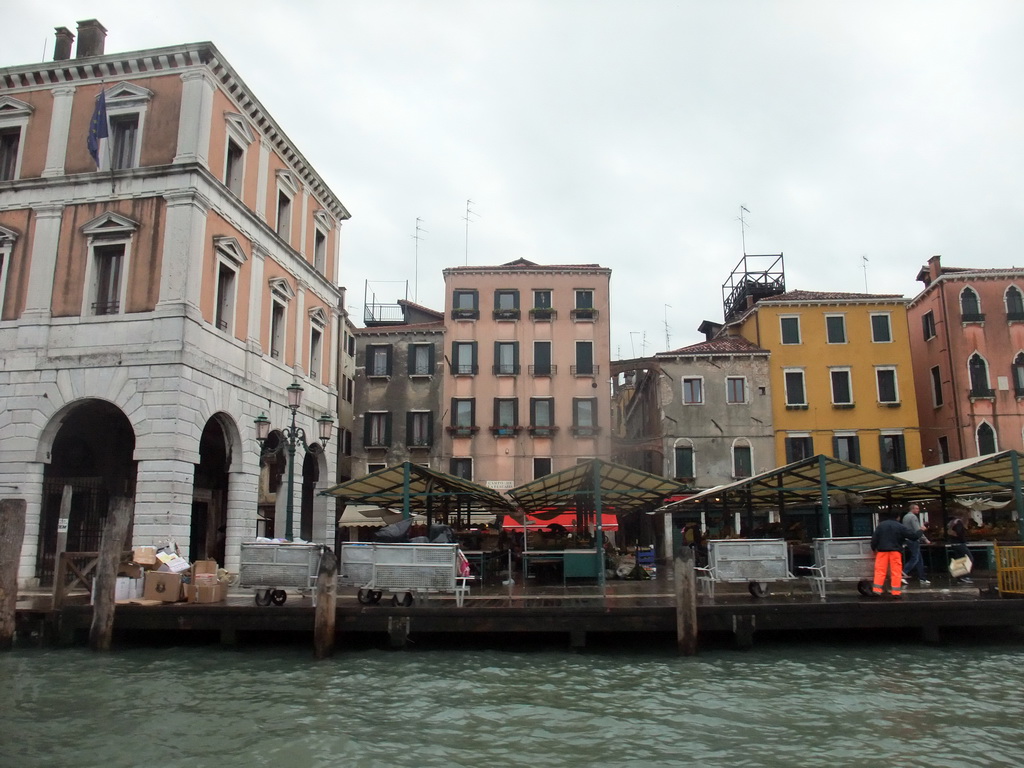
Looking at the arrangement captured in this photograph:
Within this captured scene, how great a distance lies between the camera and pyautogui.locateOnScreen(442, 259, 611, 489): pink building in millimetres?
36250

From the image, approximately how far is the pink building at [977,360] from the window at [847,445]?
148 inches

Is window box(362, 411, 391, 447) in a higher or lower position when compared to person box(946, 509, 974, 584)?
higher

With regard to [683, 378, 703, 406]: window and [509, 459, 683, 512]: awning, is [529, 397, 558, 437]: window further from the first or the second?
[509, 459, 683, 512]: awning

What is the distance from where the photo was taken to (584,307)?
124ft

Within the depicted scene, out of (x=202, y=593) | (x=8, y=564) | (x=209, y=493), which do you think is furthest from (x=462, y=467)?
(x=8, y=564)

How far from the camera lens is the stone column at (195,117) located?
2180cm

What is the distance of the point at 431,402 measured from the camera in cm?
3684

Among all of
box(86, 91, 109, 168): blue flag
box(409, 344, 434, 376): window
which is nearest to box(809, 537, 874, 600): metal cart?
box(86, 91, 109, 168): blue flag

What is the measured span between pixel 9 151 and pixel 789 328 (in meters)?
29.5

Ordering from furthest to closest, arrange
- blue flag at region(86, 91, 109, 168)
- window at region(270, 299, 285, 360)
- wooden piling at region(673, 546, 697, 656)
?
window at region(270, 299, 285, 360), blue flag at region(86, 91, 109, 168), wooden piling at region(673, 546, 697, 656)

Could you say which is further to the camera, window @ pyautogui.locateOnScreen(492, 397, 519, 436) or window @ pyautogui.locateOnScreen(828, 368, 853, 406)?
window @ pyautogui.locateOnScreen(492, 397, 519, 436)

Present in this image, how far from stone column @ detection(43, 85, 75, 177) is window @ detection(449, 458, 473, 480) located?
19036 mm

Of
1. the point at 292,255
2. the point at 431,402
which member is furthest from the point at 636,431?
the point at 292,255

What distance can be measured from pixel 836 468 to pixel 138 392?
16.2 metres
